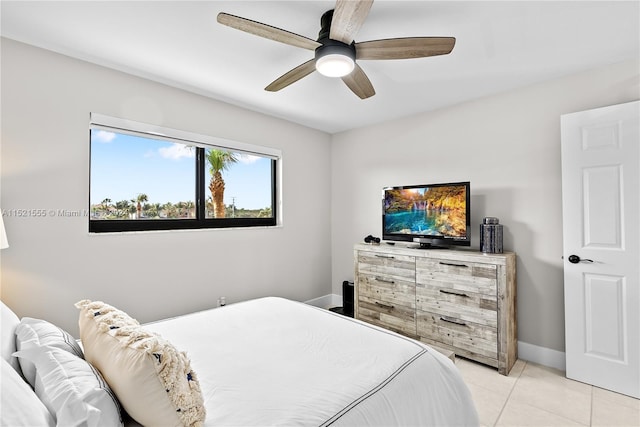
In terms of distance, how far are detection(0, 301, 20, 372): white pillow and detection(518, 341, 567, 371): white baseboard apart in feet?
11.4

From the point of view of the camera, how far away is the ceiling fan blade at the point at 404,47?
1.74m

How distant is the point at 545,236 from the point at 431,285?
3.50 feet

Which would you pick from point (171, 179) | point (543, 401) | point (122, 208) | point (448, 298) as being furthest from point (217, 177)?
point (543, 401)

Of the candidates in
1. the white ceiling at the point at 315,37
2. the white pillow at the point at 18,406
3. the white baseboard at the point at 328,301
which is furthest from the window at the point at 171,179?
the white pillow at the point at 18,406

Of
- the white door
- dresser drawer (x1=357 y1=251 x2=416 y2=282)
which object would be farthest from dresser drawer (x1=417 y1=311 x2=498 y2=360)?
the white door

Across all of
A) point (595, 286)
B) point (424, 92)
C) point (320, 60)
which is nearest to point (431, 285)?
point (595, 286)

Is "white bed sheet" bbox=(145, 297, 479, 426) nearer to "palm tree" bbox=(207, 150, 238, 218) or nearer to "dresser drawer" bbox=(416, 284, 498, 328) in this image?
"dresser drawer" bbox=(416, 284, 498, 328)

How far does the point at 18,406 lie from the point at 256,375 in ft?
2.49

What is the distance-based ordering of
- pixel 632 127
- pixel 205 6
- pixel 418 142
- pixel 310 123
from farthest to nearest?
pixel 310 123 < pixel 418 142 < pixel 632 127 < pixel 205 6

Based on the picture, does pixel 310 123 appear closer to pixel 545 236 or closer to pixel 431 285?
pixel 431 285

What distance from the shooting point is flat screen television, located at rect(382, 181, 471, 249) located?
3014 millimetres

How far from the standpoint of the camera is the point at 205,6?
1.83m

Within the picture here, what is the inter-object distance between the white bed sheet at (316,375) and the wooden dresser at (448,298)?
1.35 meters

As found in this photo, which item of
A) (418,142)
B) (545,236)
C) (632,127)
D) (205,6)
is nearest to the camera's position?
(205,6)
